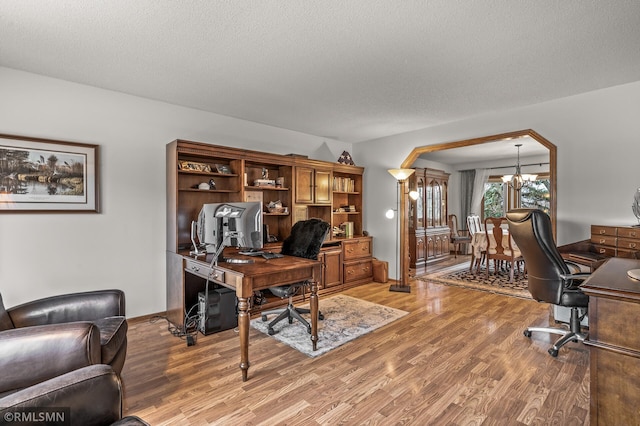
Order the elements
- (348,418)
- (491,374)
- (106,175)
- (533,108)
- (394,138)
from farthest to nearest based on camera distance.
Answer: (394,138) < (533,108) < (106,175) < (491,374) < (348,418)

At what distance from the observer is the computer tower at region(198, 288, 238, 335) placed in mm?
3092

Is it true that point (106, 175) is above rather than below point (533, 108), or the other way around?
below

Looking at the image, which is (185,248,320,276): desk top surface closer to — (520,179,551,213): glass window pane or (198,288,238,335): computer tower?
(198,288,238,335): computer tower

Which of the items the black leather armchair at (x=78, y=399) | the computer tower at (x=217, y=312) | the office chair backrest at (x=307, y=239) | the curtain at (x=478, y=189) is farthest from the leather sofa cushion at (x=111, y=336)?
the curtain at (x=478, y=189)

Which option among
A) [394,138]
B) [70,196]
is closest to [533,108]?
[394,138]

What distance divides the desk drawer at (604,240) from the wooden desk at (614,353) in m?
1.94

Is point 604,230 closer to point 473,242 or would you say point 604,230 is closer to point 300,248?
point 300,248

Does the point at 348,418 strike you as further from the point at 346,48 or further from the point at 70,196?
the point at 70,196

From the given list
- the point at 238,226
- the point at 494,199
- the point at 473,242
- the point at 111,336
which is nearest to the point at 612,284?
the point at 238,226

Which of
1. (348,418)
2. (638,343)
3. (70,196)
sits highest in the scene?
(70,196)

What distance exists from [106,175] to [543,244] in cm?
411

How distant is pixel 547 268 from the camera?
2.64m

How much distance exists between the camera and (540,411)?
1.90m

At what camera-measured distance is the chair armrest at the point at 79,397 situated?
104 cm
